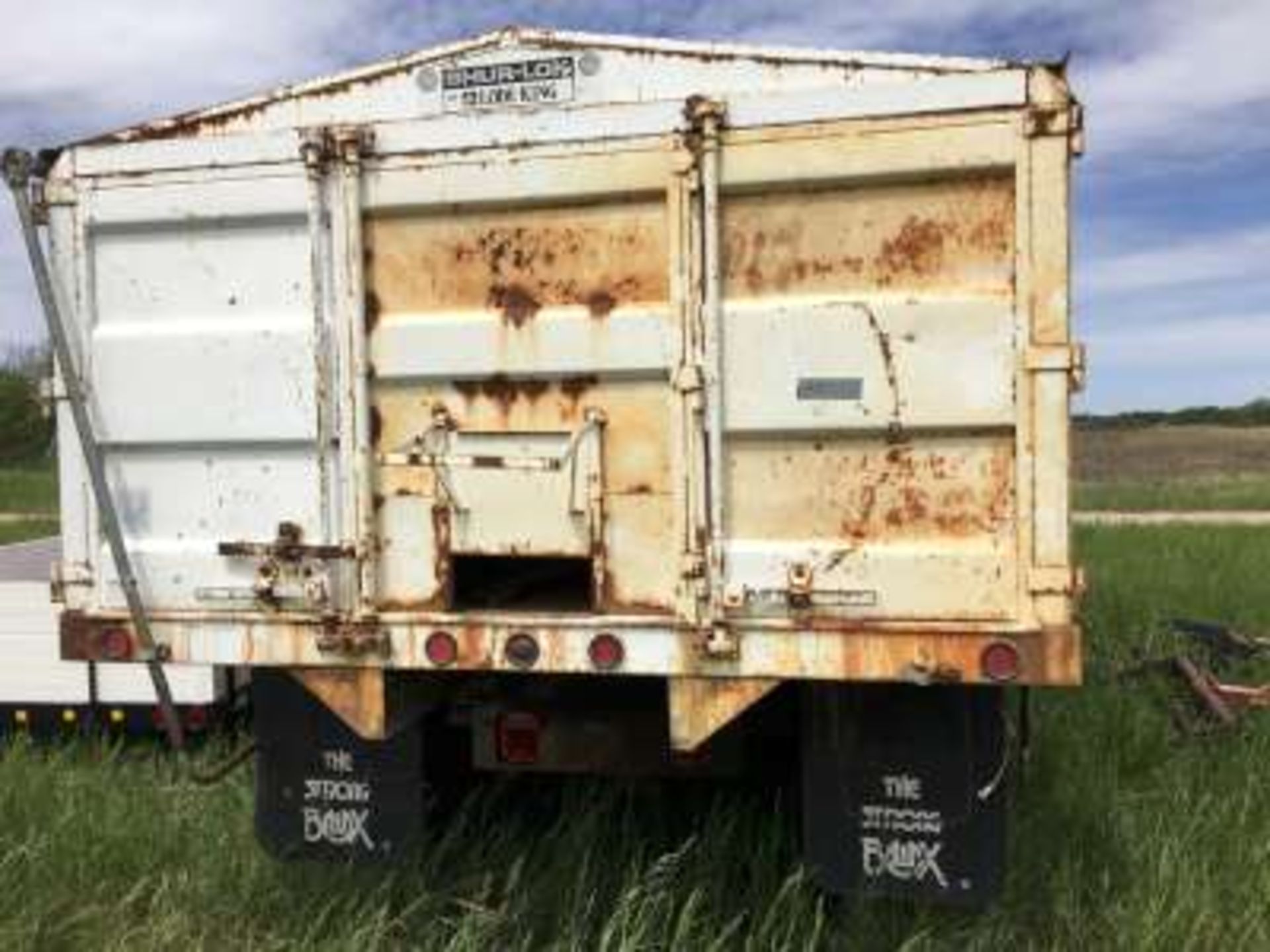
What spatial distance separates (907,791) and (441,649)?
1.29 m

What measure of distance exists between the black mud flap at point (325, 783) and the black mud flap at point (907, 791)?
3.98 feet

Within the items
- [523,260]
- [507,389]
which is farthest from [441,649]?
[523,260]

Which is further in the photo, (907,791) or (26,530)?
(26,530)

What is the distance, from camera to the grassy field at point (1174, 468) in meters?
31.7

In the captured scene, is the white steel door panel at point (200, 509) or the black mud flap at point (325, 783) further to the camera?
the black mud flap at point (325, 783)

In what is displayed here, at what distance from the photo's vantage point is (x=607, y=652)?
4.19 meters

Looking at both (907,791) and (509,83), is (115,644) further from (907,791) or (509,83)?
(907,791)

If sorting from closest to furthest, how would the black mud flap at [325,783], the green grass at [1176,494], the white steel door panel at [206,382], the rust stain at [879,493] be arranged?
the rust stain at [879,493]
the white steel door panel at [206,382]
the black mud flap at [325,783]
the green grass at [1176,494]

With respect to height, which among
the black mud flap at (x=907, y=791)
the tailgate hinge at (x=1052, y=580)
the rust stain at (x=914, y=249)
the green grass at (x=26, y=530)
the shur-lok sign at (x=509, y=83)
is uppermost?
the shur-lok sign at (x=509, y=83)

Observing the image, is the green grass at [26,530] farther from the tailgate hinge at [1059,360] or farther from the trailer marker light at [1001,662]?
the tailgate hinge at [1059,360]

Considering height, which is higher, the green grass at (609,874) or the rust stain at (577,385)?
the rust stain at (577,385)

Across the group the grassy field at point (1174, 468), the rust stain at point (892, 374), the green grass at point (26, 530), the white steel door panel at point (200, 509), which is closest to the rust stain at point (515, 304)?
the white steel door panel at point (200, 509)

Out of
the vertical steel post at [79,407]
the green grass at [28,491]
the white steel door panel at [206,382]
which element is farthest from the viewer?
the green grass at [28,491]

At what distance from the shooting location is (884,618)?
4012mm
